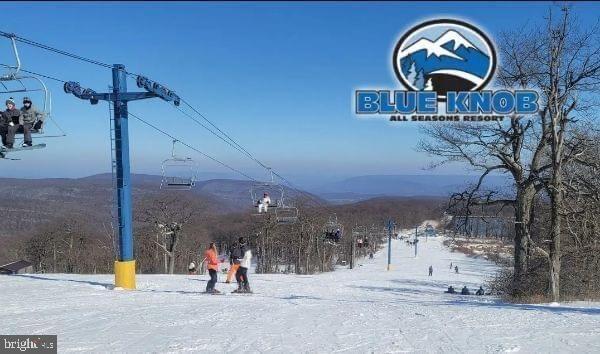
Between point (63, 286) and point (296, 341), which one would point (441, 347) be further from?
point (63, 286)

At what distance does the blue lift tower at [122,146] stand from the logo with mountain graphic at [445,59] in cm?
693

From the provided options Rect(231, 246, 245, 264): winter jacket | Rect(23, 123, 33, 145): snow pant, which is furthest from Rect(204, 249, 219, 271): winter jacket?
Rect(23, 123, 33, 145): snow pant

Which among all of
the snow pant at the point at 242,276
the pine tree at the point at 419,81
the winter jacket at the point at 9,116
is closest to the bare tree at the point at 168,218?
the snow pant at the point at 242,276

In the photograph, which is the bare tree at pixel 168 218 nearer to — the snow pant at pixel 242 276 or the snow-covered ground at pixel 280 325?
the snow pant at pixel 242 276

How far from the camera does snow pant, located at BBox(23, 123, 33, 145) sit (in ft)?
31.4

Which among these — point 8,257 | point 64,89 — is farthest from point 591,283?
point 8,257

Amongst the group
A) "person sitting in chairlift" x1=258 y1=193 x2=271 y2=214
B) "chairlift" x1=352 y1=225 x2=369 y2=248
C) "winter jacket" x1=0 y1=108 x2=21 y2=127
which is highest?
"winter jacket" x1=0 y1=108 x2=21 y2=127

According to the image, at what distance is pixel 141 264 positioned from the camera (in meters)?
47.0

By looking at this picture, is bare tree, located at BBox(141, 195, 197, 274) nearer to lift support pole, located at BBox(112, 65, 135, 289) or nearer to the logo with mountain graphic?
lift support pole, located at BBox(112, 65, 135, 289)

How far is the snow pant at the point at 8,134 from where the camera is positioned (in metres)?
9.37

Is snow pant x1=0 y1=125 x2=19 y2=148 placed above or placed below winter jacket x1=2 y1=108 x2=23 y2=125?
below

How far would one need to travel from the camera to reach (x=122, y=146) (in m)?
13.1

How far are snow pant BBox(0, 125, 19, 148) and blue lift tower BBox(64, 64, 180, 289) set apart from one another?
145 inches

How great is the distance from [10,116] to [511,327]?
9.73m
